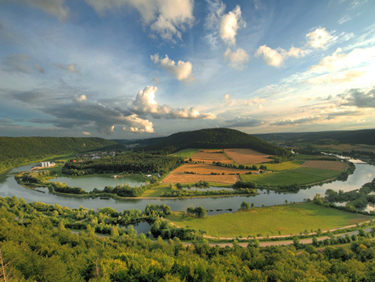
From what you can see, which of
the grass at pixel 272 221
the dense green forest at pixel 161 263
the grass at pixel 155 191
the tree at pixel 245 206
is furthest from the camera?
the grass at pixel 155 191

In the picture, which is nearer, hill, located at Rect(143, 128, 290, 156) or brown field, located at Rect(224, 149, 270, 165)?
brown field, located at Rect(224, 149, 270, 165)

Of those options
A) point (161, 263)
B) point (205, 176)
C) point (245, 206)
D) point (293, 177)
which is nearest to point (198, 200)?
point (245, 206)

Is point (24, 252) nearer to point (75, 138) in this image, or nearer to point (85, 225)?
point (85, 225)

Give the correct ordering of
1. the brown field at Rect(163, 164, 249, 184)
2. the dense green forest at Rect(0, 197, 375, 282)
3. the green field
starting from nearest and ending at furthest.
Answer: the dense green forest at Rect(0, 197, 375, 282), the green field, the brown field at Rect(163, 164, 249, 184)

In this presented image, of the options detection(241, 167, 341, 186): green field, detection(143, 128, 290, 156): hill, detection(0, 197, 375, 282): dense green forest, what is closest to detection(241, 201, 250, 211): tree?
detection(0, 197, 375, 282): dense green forest

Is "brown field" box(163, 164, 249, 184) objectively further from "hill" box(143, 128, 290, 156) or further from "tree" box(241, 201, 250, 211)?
"hill" box(143, 128, 290, 156)

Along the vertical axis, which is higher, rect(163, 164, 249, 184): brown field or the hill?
the hill

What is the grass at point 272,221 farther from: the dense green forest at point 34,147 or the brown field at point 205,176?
the dense green forest at point 34,147

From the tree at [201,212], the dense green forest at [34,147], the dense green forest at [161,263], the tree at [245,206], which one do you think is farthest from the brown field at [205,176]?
the dense green forest at [34,147]
